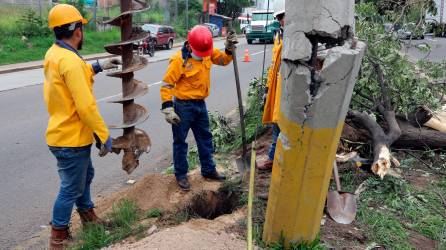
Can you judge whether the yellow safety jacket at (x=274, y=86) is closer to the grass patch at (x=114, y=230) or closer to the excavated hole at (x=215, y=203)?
the excavated hole at (x=215, y=203)

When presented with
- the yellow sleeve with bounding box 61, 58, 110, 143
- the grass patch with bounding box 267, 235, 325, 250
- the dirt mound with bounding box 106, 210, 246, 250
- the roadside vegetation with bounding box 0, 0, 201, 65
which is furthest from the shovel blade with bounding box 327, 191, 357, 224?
the roadside vegetation with bounding box 0, 0, 201, 65

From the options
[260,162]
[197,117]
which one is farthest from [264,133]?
[197,117]

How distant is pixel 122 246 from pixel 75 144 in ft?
2.86

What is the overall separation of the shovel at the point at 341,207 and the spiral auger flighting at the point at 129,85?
1.81 meters

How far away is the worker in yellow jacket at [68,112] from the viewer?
11.2 feet

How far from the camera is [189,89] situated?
4.60 meters

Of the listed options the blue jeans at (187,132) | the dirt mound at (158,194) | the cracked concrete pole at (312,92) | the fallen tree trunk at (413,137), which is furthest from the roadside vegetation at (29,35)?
the cracked concrete pole at (312,92)

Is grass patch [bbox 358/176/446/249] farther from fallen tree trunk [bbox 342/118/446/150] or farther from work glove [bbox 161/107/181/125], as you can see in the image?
work glove [bbox 161/107/181/125]

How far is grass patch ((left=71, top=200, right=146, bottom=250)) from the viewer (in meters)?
3.73

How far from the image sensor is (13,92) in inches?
491

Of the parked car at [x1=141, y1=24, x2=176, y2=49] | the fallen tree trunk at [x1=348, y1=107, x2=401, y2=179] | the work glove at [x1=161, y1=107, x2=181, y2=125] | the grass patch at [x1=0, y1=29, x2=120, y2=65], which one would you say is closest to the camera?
the work glove at [x1=161, y1=107, x2=181, y2=125]

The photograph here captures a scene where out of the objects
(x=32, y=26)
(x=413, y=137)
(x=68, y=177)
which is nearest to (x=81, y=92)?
(x=68, y=177)

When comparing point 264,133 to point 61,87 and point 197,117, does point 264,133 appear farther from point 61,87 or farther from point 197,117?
point 61,87

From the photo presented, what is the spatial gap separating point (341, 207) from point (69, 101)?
2.36 metres
